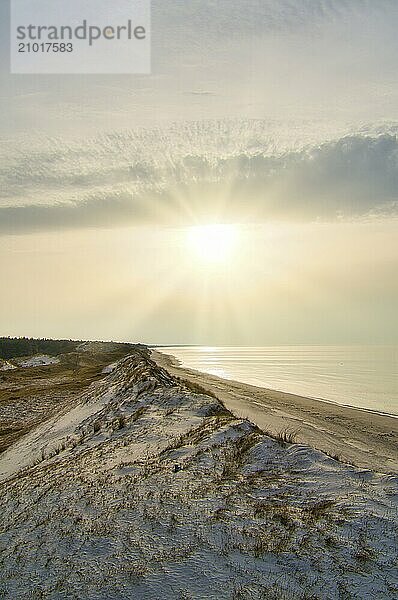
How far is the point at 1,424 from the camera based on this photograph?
36594mm

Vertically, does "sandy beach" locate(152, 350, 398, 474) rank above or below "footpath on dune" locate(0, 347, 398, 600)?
below

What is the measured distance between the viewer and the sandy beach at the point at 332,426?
90.7 feet

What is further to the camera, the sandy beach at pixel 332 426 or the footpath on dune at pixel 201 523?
the sandy beach at pixel 332 426

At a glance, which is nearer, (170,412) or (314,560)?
(314,560)

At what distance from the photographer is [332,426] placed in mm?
37750

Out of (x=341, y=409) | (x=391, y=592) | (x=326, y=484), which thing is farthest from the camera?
(x=341, y=409)

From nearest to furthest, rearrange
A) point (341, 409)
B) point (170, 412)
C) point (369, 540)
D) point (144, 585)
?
point (144, 585), point (369, 540), point (170, 412), point (341, 409)

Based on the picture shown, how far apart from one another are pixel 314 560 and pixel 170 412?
42.1ft

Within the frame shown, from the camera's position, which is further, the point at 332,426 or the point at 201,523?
the point at 332,426

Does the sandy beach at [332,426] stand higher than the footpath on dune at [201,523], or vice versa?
the footpath on dune at [201,523]

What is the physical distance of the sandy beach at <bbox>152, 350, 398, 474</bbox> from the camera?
1088 inches

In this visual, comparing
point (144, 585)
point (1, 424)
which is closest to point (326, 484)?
point (144, 585)

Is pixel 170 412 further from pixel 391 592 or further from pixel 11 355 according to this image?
pixel 11 355

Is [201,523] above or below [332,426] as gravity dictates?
above
